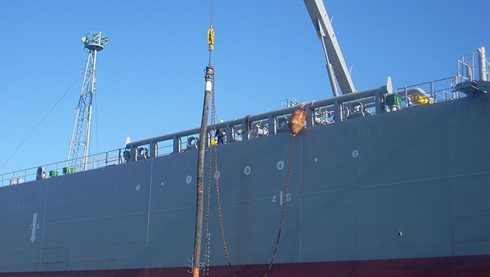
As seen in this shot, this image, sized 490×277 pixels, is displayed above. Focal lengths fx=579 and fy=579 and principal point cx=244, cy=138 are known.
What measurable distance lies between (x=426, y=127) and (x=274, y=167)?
4.26 meters

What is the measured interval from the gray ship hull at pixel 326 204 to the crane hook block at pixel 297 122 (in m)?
0.24

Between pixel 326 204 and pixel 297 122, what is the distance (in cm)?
231

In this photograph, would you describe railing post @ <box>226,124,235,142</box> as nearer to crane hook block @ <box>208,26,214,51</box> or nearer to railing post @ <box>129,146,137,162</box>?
crane hook block @ <box>208,26,214,51</box>

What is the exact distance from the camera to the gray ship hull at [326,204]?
12180 millimetres

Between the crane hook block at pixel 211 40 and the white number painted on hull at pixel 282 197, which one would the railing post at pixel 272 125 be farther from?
the crane hook block at pixel 211 40

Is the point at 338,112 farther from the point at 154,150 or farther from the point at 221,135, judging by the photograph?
the point at 154,150

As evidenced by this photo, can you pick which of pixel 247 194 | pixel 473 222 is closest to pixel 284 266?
pixel 247 194

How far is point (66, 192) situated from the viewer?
2202 cm

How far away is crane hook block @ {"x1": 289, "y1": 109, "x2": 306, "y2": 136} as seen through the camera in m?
15.1

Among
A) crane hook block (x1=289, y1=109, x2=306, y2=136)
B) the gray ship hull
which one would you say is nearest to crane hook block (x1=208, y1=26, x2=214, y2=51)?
crane hook block (x1=289, y1=109, x2=306, y2=136)

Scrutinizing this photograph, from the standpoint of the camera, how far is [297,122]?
15.1m

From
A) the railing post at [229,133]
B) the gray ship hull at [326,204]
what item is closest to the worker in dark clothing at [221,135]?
the railing post at [229,133]

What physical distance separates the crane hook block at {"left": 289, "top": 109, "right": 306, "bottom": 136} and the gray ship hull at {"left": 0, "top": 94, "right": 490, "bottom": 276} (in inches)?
9.5

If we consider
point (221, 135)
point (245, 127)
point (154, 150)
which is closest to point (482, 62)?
point (245, 127)
